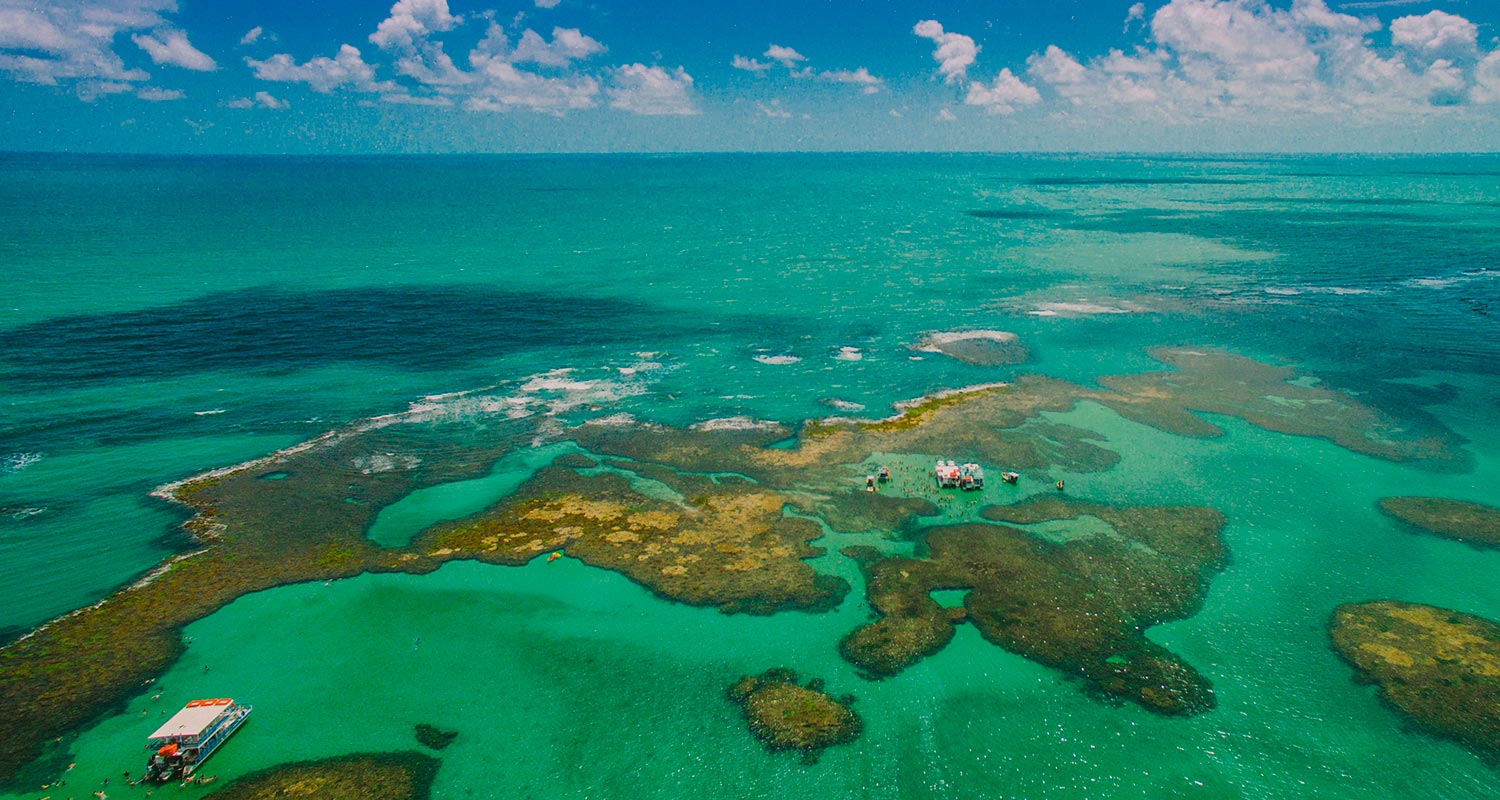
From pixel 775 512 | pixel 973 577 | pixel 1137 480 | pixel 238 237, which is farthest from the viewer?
pixel 238 237

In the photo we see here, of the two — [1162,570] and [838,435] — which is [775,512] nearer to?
[838,435]

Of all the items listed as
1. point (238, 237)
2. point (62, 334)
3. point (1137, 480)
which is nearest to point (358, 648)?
point (1137, 480)

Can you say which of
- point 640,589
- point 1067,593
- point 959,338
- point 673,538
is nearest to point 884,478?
point 1067,593

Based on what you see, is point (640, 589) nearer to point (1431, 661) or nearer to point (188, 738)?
point (188, 738)

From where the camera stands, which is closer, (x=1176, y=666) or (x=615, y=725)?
(x=615, y=725)

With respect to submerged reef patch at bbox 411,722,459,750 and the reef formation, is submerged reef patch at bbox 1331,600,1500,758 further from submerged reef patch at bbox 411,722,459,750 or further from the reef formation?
submerged reef patch at bbox 411,722,459,750

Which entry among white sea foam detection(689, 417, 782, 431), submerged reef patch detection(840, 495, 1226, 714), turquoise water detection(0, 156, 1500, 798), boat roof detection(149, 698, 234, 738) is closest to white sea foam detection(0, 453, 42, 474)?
turquoise water detection(0, 156, 1500, 798)
